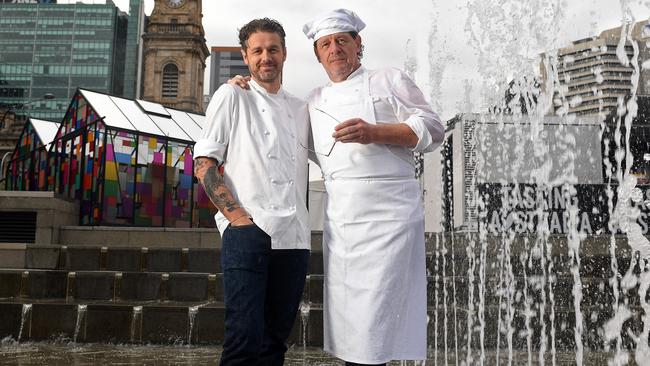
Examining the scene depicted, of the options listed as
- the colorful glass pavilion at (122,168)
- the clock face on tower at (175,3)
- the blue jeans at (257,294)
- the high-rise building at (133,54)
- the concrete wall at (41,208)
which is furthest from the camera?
the high-rise building at (133,54)

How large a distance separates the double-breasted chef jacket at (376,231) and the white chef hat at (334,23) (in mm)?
235

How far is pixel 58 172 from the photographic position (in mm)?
13078

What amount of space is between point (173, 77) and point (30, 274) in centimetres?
7595

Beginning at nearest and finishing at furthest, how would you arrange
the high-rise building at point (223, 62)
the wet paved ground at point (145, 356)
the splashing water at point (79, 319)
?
the wet paved ground at point (145, 356)
the splashing water at point (79, 319)
the high-rise building at point (223, 62)

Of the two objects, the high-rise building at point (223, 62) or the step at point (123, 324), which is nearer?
the step at point (123, 324)

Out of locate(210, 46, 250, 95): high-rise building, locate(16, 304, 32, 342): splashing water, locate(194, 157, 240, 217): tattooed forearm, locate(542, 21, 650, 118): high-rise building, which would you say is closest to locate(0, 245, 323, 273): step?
locate(16, 304, 32, 342): splashing water

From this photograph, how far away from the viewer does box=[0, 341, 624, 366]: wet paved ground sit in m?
4.61

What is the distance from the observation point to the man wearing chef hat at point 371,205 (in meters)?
2.19

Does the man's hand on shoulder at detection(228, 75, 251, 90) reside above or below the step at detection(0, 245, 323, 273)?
above

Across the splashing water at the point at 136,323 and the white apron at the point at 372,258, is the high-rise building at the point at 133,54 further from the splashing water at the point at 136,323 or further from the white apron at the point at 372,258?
the white apron at the point at 372,258

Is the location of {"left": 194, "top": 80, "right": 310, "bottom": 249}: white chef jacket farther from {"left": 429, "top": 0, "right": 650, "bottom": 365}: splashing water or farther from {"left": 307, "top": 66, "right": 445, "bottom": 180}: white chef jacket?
{"left": 429, "top": 0, "right": 650, "bottom": 365}: splashing water

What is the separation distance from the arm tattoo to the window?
79.4 meters

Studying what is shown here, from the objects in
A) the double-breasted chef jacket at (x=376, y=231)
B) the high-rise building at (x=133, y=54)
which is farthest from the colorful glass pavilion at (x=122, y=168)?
the high-rise building at (x=133, y=54)

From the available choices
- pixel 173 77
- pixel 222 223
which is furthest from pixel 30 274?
pixel 173 77
